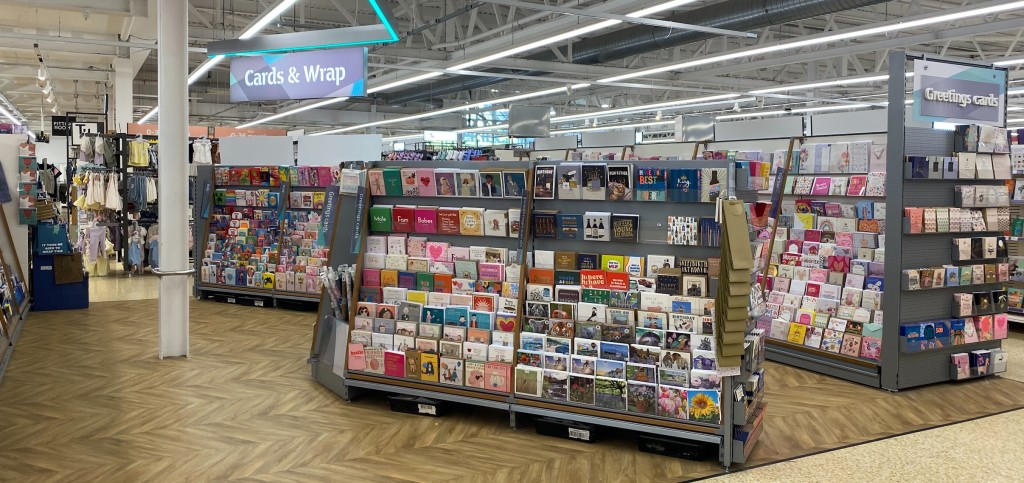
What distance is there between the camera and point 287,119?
27.8 m

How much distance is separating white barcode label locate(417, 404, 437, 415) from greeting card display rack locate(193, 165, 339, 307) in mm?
4430

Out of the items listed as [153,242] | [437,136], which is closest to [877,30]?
[153,242]

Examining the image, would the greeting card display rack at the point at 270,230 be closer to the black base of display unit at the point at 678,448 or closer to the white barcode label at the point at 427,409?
the white barcode label at the point at 427,409

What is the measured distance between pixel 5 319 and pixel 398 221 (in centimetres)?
394

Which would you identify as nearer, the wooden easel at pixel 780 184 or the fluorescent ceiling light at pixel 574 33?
the wooden easel at pixel 780 184

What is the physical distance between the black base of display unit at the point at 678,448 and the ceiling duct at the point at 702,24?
7.72 m

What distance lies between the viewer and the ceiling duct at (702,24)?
34.6 ft

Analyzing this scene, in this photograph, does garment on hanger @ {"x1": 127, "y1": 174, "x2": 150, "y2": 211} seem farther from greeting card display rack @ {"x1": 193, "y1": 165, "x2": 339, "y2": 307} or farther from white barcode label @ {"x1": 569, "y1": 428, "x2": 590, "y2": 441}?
white barcode label @ {"x1": 569, "y1": 428, "x2": 590, "y2": 441}

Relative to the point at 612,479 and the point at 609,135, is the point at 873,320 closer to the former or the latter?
the point at 612,479

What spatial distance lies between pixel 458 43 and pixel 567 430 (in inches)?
445

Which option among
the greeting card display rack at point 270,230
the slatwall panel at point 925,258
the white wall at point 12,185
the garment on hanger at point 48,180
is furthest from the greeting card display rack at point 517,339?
the garment on hanger at point 48,180

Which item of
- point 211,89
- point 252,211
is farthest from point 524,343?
point 211,89

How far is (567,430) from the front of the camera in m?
4.78

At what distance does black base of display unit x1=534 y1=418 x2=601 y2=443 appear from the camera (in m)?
4.73
